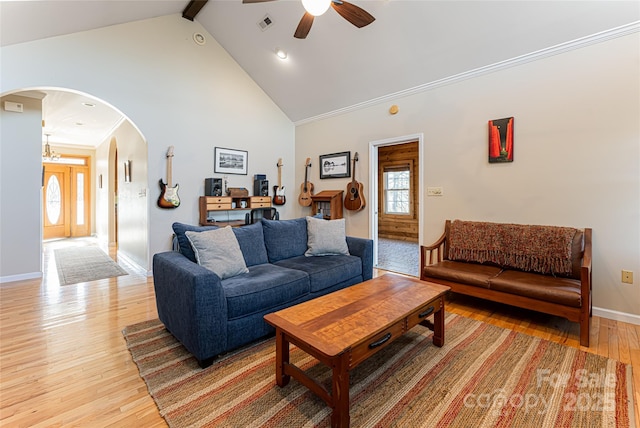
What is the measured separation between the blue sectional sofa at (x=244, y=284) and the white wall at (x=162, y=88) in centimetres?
198

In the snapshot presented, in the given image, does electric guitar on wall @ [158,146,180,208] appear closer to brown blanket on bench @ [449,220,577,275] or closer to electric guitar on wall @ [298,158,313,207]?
electric guitar on wall @ [298,158,313,207]

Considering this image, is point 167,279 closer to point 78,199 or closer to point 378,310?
point 378,310

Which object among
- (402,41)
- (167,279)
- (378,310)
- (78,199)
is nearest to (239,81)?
(402,41)

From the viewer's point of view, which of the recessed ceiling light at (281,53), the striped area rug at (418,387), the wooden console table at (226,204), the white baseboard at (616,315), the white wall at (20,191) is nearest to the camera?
the striped area rug at (418,387)

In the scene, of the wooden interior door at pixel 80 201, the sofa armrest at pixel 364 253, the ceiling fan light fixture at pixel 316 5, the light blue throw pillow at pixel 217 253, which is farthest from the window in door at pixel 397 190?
the wooden interior door at pixel 80 201

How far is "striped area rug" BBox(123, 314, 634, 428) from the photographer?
1.43m

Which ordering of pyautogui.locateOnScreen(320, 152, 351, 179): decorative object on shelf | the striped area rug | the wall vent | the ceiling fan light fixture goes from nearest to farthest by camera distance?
the striped area rug
the ceiling fan light fixture
the wall vent
pyautogui.locateOnScreen(320, 152, 351, 179): decorative object on shelf

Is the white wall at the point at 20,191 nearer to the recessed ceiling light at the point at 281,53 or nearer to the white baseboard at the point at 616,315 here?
the recessed ceiling light at the point at 281,53

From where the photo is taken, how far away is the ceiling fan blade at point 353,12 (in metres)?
2.31

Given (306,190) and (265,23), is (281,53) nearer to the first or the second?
(265,23)

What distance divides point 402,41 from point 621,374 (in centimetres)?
355

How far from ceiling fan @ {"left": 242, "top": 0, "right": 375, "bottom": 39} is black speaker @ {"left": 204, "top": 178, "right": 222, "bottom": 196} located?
248 cm

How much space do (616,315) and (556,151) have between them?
1.61 metres

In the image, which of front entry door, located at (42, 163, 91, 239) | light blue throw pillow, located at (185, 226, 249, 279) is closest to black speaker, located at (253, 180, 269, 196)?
light blue throw pillow, located at (185, 226, 249, 279)
